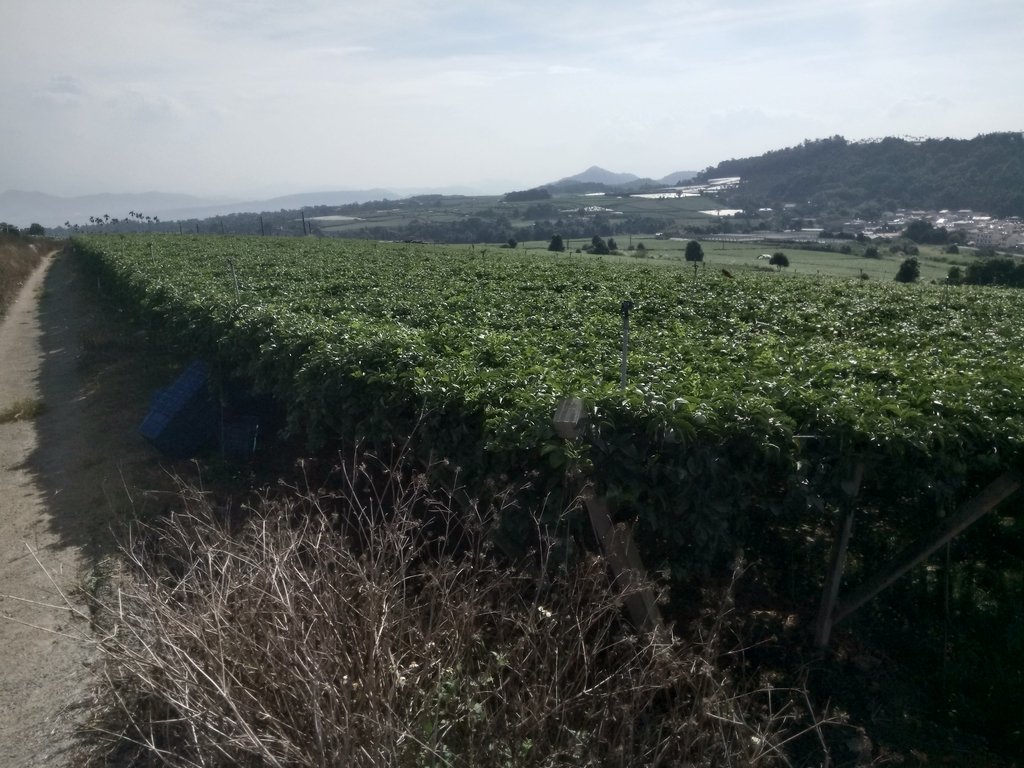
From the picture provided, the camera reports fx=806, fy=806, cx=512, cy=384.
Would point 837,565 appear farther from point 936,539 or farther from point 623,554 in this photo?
point 623,554

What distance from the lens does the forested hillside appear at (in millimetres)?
41594

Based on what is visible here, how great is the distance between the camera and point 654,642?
3410 millimetres

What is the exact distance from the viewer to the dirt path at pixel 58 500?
4887 millimetres

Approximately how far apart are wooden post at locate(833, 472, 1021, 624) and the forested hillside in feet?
132

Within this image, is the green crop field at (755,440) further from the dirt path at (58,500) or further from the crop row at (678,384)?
the dirt path at (58,500)

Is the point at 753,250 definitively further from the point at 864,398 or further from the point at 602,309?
the point at 864,398

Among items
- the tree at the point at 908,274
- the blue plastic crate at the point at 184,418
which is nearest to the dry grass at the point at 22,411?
the blue plastic crate at the point at 184,418

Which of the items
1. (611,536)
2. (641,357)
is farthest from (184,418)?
(611,536)

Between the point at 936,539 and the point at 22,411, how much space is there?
1254 centimetres

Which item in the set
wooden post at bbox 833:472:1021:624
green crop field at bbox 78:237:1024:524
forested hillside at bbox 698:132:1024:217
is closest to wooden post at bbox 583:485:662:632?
green crop field at bbox 78:237:1024:524

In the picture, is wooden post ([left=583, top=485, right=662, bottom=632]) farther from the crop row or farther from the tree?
the tree

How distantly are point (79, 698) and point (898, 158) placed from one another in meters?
58.4

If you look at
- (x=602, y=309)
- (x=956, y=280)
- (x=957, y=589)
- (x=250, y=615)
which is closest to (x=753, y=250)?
(x=956, y=280)

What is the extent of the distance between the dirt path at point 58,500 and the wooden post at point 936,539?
14.2ft
